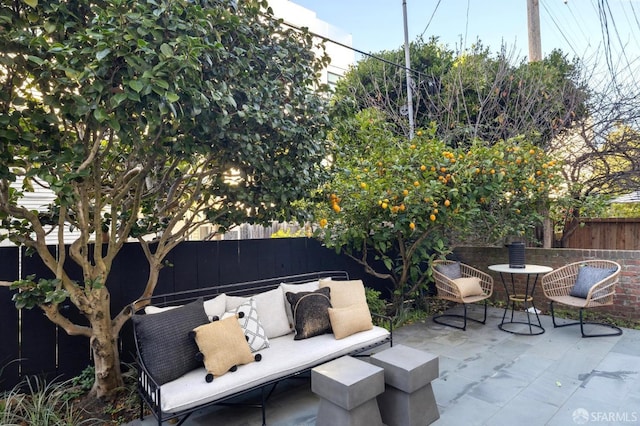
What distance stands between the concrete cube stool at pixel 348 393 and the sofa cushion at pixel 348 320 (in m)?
0.77

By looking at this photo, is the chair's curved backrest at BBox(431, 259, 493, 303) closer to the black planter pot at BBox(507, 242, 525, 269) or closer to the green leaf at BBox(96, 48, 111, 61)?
the black planter pot at BBox(507, 242, 525, 269)

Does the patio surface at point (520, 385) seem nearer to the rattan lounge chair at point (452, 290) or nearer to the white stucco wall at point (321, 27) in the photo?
the rattan lounge chair at point (452, 290)

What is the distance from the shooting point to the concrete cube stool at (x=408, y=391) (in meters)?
2.42

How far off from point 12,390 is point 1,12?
2632 millimetres

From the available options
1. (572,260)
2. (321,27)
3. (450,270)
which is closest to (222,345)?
(450,270)

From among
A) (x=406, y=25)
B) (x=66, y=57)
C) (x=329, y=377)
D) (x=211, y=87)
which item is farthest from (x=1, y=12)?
(x=406, y=25)

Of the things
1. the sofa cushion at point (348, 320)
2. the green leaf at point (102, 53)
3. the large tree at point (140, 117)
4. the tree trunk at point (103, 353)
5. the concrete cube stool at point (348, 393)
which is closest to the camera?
the green leaf at point (102, 53)

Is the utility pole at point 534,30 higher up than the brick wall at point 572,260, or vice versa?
the utility pole at point 534,30

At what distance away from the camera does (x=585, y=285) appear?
439 centimetres

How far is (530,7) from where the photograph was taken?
718cm

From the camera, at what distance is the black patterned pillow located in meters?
3.27

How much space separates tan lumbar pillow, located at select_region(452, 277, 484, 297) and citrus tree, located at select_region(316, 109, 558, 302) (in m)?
0.45

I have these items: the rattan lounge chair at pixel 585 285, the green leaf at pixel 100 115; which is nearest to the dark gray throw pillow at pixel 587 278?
the rattan lounge chair at pixel 585 285

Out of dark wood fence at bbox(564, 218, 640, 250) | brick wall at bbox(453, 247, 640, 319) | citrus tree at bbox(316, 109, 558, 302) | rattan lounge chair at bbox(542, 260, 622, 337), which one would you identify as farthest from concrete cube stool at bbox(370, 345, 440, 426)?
dark wood fence at bbox(564, 218, 640, 250)
